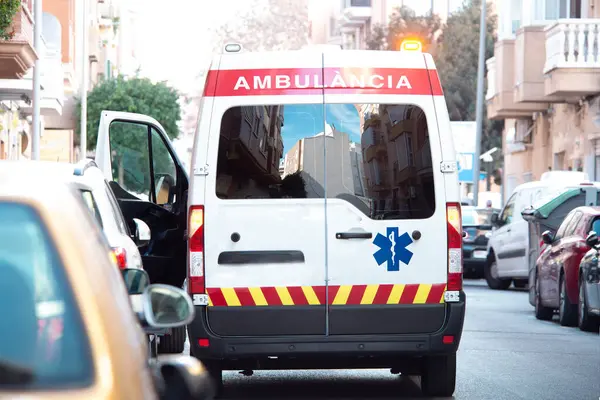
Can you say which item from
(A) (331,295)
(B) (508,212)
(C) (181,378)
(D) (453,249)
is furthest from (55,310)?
(B) (508,212)

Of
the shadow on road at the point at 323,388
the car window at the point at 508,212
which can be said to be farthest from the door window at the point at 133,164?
the car window at the point at 508,212

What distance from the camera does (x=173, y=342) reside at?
13.1 m

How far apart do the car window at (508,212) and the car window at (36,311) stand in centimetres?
2330

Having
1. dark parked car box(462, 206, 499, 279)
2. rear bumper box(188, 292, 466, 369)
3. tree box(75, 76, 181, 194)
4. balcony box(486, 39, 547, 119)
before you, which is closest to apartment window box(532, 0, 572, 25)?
balcony box(486, 39, 547, 119)

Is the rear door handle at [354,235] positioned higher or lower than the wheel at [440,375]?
Result: higher

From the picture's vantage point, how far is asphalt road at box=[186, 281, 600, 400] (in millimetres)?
10594

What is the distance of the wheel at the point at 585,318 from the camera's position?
676 inches

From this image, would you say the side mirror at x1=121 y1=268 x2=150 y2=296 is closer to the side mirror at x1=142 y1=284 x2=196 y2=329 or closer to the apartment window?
the side mirror at x1=142 y1=284 x2=196 y2=329

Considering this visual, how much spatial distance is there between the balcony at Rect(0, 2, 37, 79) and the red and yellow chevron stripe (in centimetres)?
1591

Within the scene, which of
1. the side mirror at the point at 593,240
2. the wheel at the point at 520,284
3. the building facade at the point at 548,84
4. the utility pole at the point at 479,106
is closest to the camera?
the side mirror at the point at 593,240

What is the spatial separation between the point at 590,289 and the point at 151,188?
5.89m

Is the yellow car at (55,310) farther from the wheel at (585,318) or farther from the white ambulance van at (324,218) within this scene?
the wheel at (585,318)

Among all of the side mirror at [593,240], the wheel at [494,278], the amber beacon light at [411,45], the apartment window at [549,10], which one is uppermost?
the apartment window at [549,10]

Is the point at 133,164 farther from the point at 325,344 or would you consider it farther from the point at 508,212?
the point at 508,212
